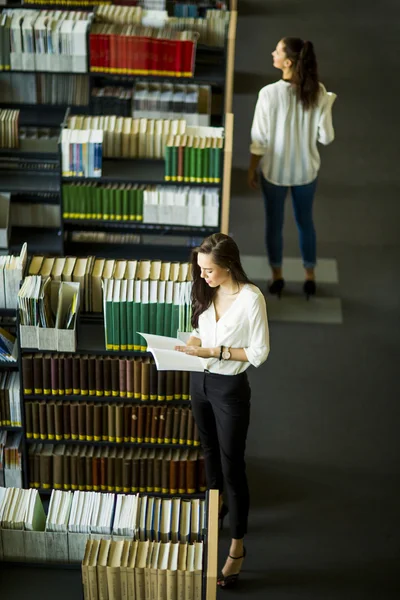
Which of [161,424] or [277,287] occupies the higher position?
[277,287]

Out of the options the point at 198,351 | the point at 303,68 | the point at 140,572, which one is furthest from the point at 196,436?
the point at 303,68

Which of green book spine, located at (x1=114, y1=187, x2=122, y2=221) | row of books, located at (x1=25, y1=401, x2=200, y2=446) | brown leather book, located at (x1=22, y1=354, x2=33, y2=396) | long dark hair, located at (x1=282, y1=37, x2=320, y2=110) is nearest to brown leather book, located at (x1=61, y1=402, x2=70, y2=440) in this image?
row of books, located at (x1=25, y1=401, x2=200, y2=446)

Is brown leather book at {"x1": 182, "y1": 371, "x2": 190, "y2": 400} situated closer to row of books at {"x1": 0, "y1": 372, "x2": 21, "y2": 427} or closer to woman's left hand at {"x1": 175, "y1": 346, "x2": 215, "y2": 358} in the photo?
woman's left hand at {"x1": 175, "y1": 346, "x2": 215, "y2": 358}

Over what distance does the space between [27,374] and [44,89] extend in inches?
132

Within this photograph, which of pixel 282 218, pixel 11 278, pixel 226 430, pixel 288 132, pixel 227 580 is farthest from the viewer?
pixel 282 218

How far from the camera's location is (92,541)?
4.07 m

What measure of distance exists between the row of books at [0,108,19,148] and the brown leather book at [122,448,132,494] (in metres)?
2.77

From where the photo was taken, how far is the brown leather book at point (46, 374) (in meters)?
5.36

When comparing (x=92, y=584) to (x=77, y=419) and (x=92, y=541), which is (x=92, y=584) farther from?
(x=77, y=419)

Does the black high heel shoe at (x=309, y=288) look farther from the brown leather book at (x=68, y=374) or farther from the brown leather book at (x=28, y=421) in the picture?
the brown leather book at (x=28, y=421)

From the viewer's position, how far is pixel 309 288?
7.67m

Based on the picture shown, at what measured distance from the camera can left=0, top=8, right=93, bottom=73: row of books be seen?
765 cm

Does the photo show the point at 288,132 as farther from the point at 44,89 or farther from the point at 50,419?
the point at 50,419

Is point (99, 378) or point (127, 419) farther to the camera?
point (127, 419)
